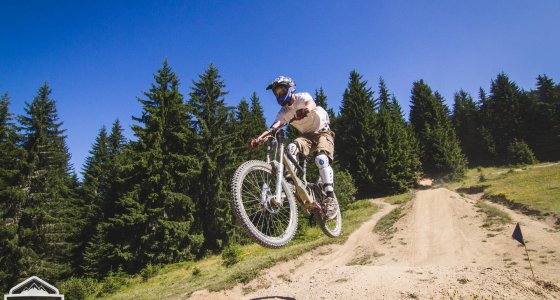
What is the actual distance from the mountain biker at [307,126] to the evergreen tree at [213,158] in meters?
25.8

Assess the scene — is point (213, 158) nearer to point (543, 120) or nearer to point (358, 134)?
point (358, 134)

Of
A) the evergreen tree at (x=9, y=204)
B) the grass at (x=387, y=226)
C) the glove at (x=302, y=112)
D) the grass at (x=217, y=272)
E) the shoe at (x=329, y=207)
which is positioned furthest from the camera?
the evergreen tree at (x=9, y=204)

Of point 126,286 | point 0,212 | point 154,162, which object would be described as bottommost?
point 126,286

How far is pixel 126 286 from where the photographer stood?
→ 2369 cm

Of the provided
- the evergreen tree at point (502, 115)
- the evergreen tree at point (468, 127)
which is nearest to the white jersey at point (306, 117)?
the evergreen tree at point (502, 115)

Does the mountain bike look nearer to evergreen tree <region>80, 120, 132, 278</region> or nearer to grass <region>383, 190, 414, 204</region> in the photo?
evergreen tree <region>80, 120, 132, 278</region>

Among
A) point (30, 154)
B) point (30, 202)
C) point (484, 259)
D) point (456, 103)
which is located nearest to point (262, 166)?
point (484, 259)

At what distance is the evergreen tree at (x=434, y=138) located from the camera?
178 feet

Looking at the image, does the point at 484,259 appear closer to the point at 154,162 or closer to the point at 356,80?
the point at 154,162

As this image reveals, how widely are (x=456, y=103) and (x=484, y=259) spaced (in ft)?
287

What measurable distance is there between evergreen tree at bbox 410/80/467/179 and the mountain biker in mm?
54701

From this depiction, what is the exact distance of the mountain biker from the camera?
5660 mm

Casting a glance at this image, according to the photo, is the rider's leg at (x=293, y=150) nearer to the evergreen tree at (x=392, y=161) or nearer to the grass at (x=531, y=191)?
the grass at (x=531, y=191)

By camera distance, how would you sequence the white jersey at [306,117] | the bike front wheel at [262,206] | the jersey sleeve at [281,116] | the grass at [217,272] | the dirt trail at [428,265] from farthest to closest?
the grass at [217,272] → the dirt trail at [428,265] → the jersey sleeve at [281,116] → the white jersey at [306,117] → the bike front wheel at [262,206]
